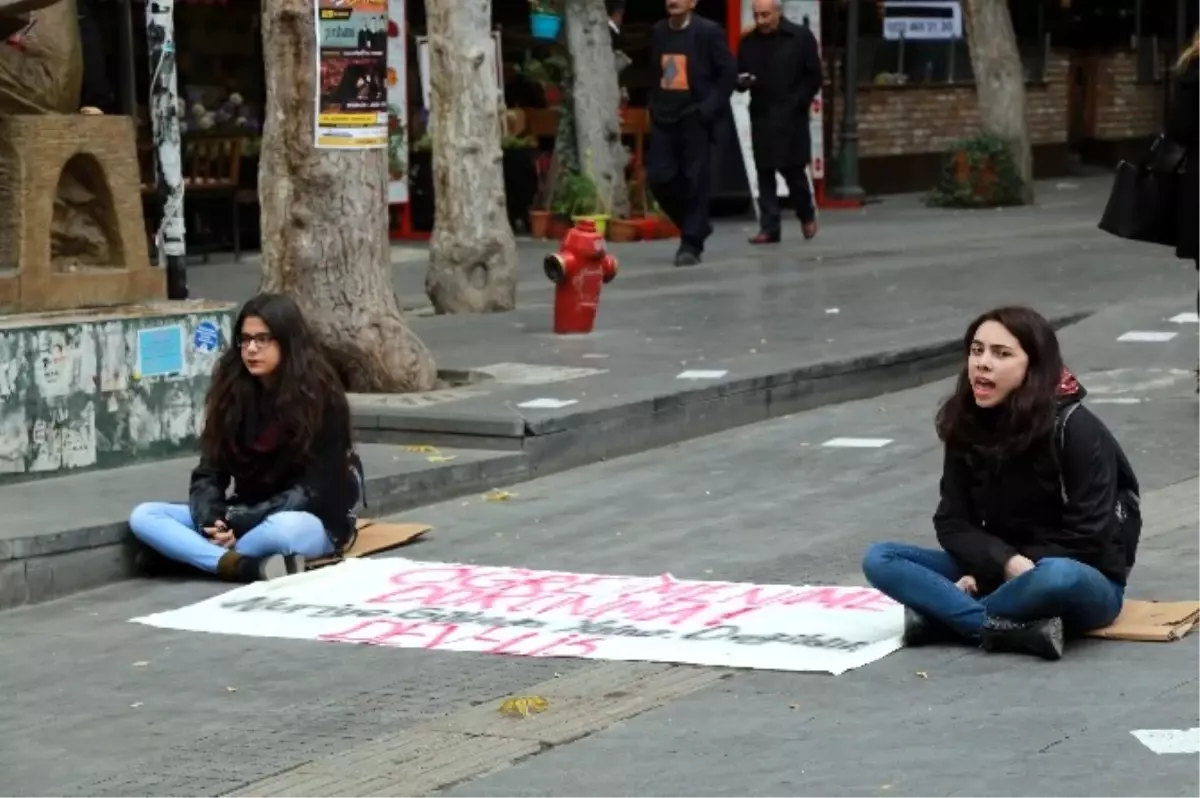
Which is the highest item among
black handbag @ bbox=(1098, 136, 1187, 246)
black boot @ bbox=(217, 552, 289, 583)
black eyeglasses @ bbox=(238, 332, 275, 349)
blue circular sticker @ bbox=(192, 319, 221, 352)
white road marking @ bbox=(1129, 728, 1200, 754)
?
black handbag @ bbox=(1098, 136, 1187, 246)

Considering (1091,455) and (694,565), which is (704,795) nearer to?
(1091,455)

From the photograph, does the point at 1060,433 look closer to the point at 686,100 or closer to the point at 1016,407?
the point at 1016,407

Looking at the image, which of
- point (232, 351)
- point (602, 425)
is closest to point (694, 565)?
point (232, 351)

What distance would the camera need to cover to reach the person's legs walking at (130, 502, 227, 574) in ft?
30.2

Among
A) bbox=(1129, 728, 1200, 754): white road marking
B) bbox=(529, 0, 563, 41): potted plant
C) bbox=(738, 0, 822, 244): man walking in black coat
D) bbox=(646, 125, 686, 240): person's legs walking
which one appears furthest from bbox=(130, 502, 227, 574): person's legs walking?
bbox=(529, 0, 563, 41): potted plant

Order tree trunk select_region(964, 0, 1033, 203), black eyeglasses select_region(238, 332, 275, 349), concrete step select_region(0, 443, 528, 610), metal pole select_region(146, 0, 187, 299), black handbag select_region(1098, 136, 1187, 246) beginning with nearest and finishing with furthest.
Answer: concrete step select_region(0, 443, 528, 610)
black eyeglasses select_region(238, 332, 275, 349)
black handbag select_region(1098, 136, 1187, 246)
metal pole select_region(146, 0, 187, 299)
tree trunk select_region(964, 0, 1033, 203)

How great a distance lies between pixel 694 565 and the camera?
30.4 feet

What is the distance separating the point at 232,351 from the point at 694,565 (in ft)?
5.98

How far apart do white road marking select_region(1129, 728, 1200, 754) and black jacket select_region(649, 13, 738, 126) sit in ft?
42.2

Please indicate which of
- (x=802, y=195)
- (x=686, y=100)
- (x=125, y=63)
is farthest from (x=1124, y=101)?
(x=125, y=63)

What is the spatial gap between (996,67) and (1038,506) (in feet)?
60.3

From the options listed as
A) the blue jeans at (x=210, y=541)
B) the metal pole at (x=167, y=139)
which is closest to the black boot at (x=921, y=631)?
the blue jeans at (x=210, y=541)

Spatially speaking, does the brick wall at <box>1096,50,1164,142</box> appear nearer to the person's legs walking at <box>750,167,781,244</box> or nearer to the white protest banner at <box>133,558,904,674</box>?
the person's legs walking at <box>750,167,781,244</box>

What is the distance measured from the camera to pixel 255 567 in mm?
9070
